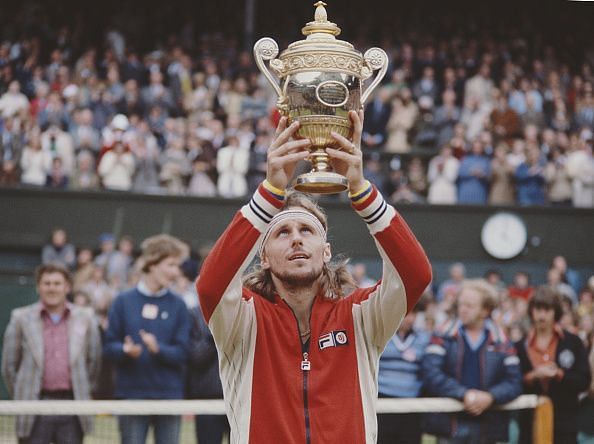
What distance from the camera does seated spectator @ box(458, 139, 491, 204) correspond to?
17047 millimetres

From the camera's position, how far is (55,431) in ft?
21.1

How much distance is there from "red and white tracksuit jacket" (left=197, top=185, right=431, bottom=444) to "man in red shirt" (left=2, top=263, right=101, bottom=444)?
3269mm

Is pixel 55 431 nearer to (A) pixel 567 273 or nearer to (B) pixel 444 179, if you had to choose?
(A) pixel 567 273

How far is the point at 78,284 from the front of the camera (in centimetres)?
1338

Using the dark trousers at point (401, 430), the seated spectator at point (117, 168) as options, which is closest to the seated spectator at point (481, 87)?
the seated spectator at point (117, 168)

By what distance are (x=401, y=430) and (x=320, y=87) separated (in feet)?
8.95

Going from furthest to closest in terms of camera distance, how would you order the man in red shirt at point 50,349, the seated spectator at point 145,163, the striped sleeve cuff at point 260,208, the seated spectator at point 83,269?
the seated spectator at point 145,163, the seated spectator at point 83,269, the man in red shirt at point 50,349, the striped sleeve cuff at point 260,208

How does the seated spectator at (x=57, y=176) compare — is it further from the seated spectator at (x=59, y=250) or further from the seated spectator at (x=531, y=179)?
the seated spectator at (x=531, y=179)

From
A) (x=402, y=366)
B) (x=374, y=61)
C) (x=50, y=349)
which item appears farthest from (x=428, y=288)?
(x=374, y=61)

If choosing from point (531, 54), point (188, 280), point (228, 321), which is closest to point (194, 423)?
point (228, 321)

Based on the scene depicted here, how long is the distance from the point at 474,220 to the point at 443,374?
10.4 meters

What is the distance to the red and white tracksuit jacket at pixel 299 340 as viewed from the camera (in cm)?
411

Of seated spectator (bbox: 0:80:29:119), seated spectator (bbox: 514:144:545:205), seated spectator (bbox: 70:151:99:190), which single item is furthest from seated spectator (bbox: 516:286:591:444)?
seated spectator (bbox: 0:80:29:119)

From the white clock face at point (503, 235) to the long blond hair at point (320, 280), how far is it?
12.8 metres
